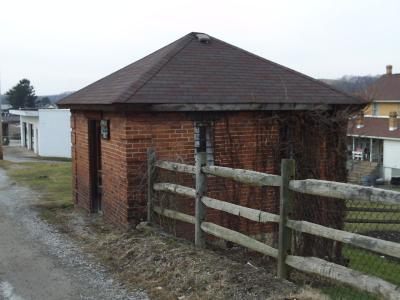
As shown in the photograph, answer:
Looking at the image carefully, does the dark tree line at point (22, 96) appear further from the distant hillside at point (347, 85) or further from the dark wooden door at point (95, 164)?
the dark wooden door at point (95, 164)

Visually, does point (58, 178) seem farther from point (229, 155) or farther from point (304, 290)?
point (304, 290)

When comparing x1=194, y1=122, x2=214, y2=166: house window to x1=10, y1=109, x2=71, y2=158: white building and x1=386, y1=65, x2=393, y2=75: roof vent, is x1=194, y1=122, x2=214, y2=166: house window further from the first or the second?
x1=386, y1=65, x2=393, y2=75: roof vent

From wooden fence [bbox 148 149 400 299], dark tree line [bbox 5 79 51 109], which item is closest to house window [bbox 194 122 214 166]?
wooden fence [bbox 148 149 400 299]

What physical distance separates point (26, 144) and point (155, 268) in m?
43.4

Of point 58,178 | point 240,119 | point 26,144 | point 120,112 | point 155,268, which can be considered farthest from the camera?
point 26,144

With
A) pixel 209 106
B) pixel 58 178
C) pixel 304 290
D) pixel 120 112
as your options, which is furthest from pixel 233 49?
pixel 58 178

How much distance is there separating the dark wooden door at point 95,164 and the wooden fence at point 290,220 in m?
3.12

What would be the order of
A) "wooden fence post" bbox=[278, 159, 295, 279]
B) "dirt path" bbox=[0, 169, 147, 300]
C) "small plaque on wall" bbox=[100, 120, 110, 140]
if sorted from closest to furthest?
"wooden fence post" bbox=[278, 159, 295, 279] < "dirt path" bbox=[0, 169, 147, 300] < "small plaque on wall" bbox=[100, 120, 110, 140]

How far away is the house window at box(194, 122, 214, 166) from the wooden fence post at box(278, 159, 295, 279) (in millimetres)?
3450

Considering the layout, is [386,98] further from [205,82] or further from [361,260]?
[205,82]

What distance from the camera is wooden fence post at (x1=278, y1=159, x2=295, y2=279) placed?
5.34m

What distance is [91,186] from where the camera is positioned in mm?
10328

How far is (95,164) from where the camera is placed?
10352 mm

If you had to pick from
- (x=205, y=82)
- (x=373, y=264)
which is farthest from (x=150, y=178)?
(x=373, y=264)
